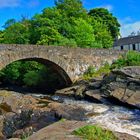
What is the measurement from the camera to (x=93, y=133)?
8797 mm

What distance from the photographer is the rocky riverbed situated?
17656 millimetres

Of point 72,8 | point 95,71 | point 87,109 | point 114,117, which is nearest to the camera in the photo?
point 114,117

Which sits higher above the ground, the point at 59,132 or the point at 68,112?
the point at 59,132

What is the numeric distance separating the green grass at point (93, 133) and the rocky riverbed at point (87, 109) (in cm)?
66

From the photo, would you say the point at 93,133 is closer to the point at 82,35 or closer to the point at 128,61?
the point at 128,61

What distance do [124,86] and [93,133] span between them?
19.2m

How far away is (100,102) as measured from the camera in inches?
A: 1088

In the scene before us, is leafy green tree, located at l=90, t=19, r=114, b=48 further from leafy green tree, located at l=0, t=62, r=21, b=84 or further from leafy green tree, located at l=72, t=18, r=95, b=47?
leafy green tree, located at l=0, t=62, r=21, b=84

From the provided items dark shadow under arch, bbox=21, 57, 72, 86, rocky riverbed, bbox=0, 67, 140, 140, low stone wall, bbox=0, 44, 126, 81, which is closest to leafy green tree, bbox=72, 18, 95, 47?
low stone wall, bbox=0, 44, 126, 81

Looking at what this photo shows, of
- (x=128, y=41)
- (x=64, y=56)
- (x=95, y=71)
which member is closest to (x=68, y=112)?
(x=64, y=56)

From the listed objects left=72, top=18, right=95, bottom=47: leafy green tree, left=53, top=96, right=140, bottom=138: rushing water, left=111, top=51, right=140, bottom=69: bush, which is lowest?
left=53, top=96, right=140, bottom=138: rushing water

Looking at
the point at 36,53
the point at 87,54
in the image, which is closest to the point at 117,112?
the point at 36,53

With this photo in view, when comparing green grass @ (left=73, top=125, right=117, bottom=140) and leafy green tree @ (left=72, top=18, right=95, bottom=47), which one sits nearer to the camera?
green grass @ (left=73, top=125, right=117, bottom=140)

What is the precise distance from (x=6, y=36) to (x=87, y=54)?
17878 millimetres
